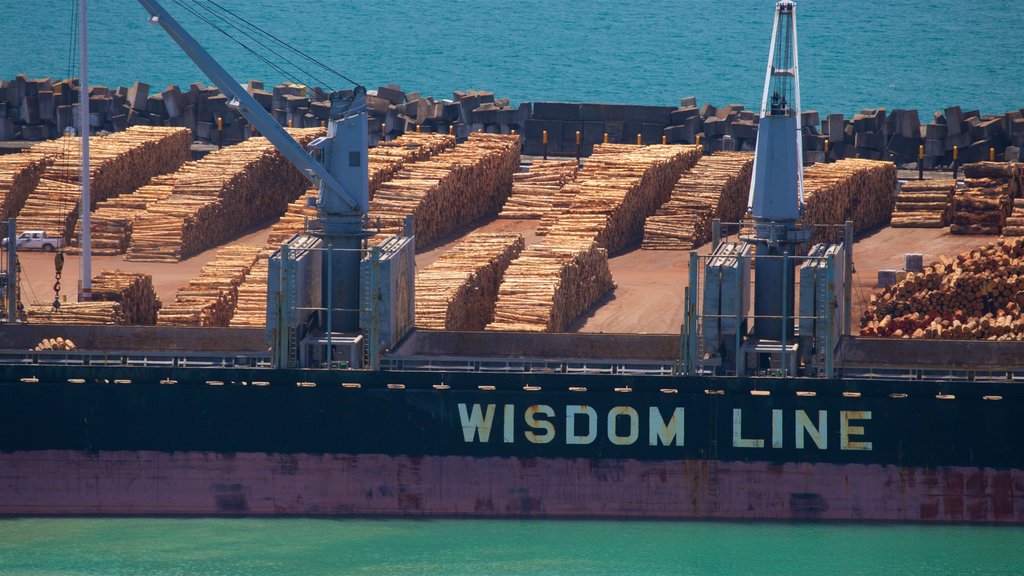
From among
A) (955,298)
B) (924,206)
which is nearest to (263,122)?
(955,298)

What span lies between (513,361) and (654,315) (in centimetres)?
1329

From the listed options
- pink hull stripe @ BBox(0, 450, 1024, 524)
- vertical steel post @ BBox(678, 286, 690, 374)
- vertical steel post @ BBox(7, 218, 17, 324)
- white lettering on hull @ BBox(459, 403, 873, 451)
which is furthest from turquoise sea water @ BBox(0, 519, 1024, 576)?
vertical steel post @ BBox(7, 218, 17, 324)

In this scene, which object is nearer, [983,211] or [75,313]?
[75,313]

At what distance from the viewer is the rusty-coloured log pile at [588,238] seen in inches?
2008

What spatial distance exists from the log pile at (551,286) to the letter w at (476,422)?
7.84 meters

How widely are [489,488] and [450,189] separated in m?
24.3

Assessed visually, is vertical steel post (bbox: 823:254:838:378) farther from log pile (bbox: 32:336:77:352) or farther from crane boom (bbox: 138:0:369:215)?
log pile (bbox: 32:336:77:352)

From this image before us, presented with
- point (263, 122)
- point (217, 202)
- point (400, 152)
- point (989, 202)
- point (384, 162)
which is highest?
point (263, 122)

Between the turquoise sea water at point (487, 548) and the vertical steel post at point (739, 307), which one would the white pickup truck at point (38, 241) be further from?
the vertical steel post at point (739, 307)

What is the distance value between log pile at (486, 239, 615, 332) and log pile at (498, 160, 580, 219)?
886cm

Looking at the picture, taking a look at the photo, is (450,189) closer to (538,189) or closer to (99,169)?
(538,189)

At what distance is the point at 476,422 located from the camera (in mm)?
42281

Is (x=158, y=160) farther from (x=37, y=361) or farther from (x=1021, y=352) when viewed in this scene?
(x=1021, y=352)

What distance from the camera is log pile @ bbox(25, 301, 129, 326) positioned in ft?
164
